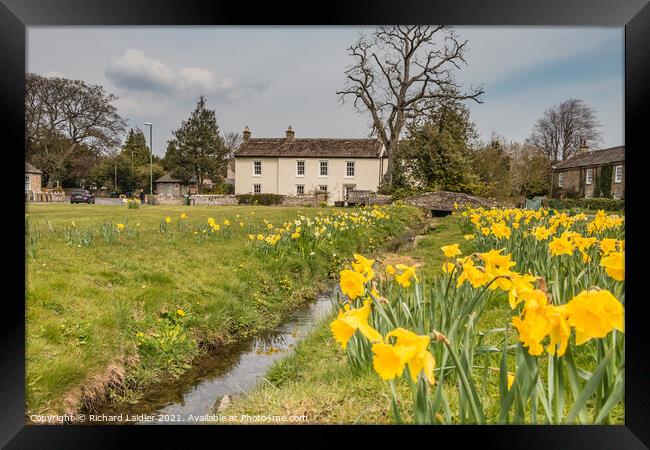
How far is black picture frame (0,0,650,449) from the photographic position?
6.12 feet

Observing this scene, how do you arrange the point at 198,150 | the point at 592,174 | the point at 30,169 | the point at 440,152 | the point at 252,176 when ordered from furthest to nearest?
the point at 252,176 → the point at 440,152 → the point at 198,150 → the point at 592,174 → the point at 30,169

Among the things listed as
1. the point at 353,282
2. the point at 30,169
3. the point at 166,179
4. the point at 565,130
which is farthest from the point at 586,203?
the point at 30,169

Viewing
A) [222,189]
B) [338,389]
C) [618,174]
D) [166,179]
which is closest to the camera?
[338,389]

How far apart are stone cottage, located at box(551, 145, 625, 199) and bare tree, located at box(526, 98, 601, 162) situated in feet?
0.32

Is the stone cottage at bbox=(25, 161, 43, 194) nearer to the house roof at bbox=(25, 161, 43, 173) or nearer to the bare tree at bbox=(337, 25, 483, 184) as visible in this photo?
the house roof at bbox=(25, 161, 43, 173)

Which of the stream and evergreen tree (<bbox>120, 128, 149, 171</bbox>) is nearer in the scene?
the stream

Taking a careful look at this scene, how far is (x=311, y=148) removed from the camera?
4.98 metres

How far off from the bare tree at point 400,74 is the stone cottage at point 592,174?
89cm

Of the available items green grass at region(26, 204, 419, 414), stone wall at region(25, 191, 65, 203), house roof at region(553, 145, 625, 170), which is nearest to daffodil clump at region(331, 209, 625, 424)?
house roof at region(553, 145, 625, 170)

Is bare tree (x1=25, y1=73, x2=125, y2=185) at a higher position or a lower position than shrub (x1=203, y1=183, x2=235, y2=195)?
higher

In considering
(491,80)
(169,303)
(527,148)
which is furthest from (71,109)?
(527,148)

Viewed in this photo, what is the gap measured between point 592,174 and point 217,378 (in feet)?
9.22

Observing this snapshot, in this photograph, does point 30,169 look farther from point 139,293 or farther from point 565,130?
point 565,130
